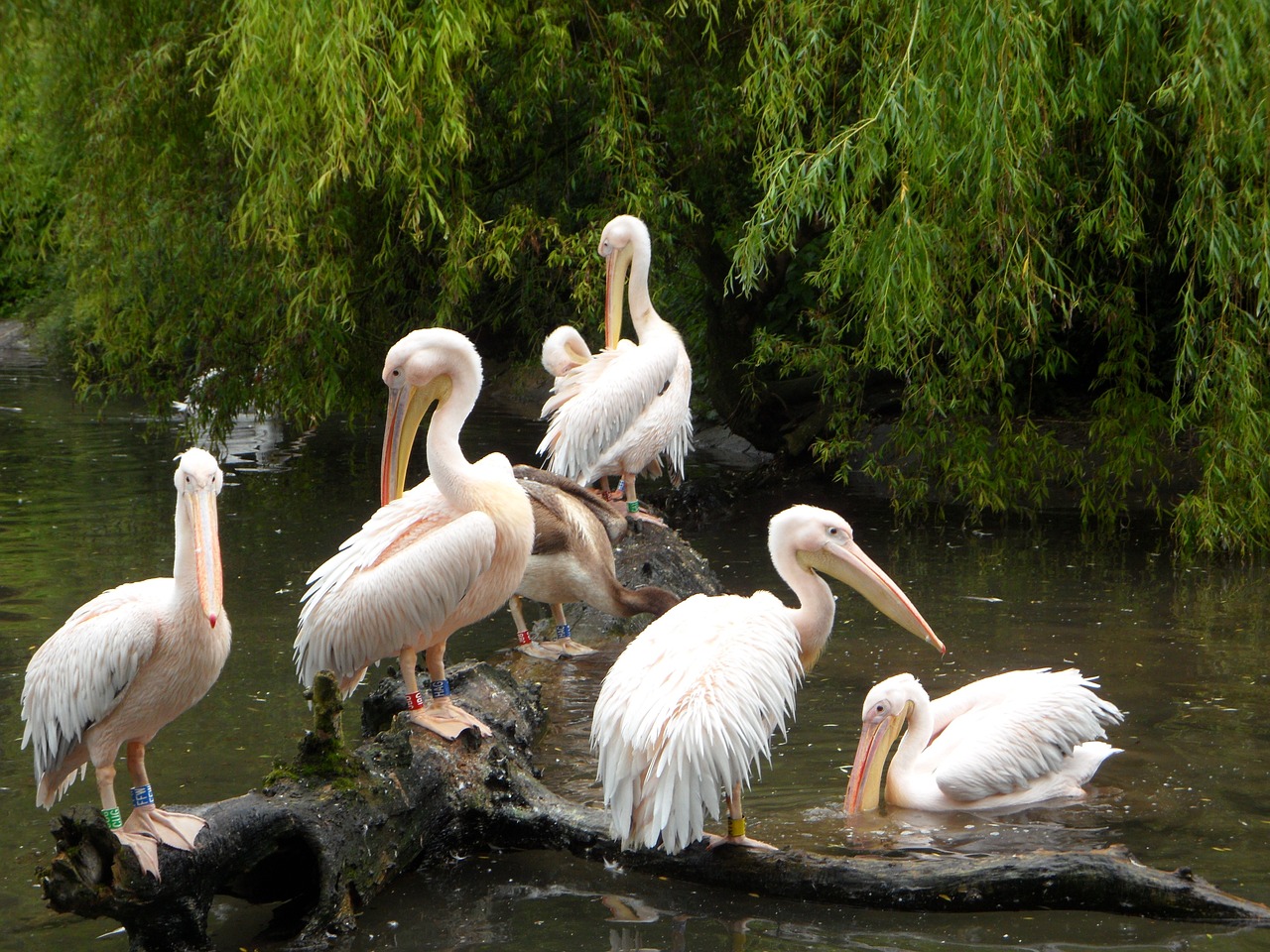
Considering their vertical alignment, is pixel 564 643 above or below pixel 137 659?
below

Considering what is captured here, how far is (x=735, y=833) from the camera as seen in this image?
395 centimetres

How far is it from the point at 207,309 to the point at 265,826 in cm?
733

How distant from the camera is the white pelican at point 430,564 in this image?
4.57 meters

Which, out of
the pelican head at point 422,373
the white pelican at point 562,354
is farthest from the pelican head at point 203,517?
the white pelican at point 562,354

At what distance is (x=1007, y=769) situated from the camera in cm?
469

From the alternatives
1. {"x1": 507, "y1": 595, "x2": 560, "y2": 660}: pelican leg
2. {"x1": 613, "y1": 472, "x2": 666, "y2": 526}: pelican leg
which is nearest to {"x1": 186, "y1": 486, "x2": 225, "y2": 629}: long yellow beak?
{"x1": 507, "y1": 595, "x2": 560, "y2": 660}: pelican leg

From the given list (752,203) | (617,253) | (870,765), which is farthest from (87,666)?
(752,203)

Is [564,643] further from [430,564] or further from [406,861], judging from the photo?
[406,861]

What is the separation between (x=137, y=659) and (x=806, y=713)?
115 inches

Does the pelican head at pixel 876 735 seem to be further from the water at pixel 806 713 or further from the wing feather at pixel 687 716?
the wing feather at pixel 687 716

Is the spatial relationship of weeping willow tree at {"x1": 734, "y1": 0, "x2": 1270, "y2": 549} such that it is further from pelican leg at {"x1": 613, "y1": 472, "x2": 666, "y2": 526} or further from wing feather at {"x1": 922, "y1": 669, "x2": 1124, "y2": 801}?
wing feather at {"x1": 922, "y1": 669, "x2": 1124, "y2": 801}

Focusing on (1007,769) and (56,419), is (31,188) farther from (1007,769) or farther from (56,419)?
(1007,769)

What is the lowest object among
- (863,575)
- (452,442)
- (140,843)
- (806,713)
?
(806,713)

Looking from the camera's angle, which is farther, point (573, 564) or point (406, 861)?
point (573, 564)
